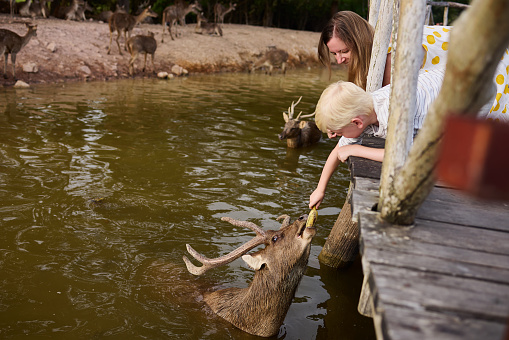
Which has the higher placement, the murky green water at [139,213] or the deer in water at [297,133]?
the deer in water at [297,133]

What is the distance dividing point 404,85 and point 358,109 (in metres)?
0.86

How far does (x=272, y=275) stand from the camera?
13.4ft

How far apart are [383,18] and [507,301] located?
13.3 ft

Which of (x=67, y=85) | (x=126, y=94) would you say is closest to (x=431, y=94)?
(x=126, y=94)

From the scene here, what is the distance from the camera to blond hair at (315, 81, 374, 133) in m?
3.65

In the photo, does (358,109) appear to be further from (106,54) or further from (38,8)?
(38,8)

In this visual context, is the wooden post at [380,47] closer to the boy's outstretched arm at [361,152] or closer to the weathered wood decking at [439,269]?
the boy's outstretched arm at [361,152]

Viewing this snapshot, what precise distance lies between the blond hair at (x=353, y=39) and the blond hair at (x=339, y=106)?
1.46 m

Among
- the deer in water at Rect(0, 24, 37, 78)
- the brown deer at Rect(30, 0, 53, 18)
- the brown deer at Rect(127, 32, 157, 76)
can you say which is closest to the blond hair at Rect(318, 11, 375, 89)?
the deer in water at Rect(0, 24, 37, 78)

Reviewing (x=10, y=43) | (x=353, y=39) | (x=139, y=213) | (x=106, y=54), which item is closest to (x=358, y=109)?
(x=353, y=39)

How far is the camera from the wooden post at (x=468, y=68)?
158cm

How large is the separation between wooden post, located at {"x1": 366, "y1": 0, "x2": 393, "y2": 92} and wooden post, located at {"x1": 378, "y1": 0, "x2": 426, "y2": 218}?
2.65 metres

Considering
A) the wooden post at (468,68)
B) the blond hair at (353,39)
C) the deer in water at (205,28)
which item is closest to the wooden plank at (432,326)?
the wooden post at (468,68)

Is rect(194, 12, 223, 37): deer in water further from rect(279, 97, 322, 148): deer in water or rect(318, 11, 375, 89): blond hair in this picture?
rect(318, 11, 375, 89): blond hair
